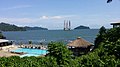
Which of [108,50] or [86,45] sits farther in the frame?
[86,45]

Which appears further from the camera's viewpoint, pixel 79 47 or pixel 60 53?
pixel 79 47

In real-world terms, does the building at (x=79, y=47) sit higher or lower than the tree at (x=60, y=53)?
lower

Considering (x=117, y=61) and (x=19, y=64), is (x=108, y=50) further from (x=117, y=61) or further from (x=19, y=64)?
(x=19, y=64)

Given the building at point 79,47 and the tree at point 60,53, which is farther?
the building at point 79,47

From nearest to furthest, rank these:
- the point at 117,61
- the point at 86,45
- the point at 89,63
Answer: the point at 117,61
the point at 89,63
the point at 86,45

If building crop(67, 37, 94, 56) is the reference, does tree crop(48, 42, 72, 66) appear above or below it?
above

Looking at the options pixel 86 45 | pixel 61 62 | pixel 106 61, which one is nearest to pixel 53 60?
pixel 61 62

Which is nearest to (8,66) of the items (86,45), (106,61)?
(106,61)

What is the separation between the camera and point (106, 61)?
35.7 feet

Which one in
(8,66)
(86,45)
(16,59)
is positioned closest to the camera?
(8,66)

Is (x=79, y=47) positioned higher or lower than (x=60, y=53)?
lower

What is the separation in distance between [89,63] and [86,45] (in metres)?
28.3

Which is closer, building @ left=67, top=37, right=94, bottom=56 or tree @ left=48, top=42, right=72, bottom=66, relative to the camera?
tree @ left=48, top=42, right=72, bottom=66

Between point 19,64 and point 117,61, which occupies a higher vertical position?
point 117,61
